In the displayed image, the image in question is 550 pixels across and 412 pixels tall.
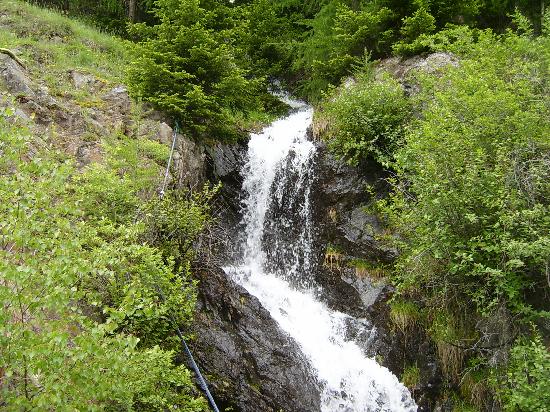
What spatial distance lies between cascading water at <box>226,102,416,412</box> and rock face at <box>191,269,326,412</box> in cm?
44

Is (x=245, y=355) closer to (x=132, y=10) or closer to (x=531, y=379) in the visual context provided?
(x=531, y=379)

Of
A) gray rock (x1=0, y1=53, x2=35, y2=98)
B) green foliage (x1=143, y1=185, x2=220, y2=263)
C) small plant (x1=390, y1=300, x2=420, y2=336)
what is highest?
gray rock (x1=0, y1=53, x2=35, y2=98)

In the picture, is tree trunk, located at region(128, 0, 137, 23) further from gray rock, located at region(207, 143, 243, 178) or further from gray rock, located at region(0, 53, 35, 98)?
gray rock, located at region(207, 143, 243, 178)

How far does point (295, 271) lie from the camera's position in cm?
974

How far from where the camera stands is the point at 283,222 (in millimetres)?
10508

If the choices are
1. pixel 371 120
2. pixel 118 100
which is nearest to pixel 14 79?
pixel 118 100

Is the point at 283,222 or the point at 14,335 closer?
the point at 14,335

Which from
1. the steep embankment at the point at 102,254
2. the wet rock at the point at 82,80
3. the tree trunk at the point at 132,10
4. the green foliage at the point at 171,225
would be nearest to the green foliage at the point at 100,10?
the tree trunk at the point at 132,10

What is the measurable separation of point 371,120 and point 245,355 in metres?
5.79

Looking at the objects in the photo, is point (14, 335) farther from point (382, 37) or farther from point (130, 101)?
point (382, 37)

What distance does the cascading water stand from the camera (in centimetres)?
720

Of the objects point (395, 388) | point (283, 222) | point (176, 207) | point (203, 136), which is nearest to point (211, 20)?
point (203, 136)

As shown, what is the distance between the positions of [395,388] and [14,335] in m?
6.36

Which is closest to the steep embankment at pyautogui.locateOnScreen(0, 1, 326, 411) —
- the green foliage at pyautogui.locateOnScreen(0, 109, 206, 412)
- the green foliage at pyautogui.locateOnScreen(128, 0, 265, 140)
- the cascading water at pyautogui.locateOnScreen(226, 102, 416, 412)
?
the green foliage at pyautogui.locateOnScreen(0, 109, 206, 412)
